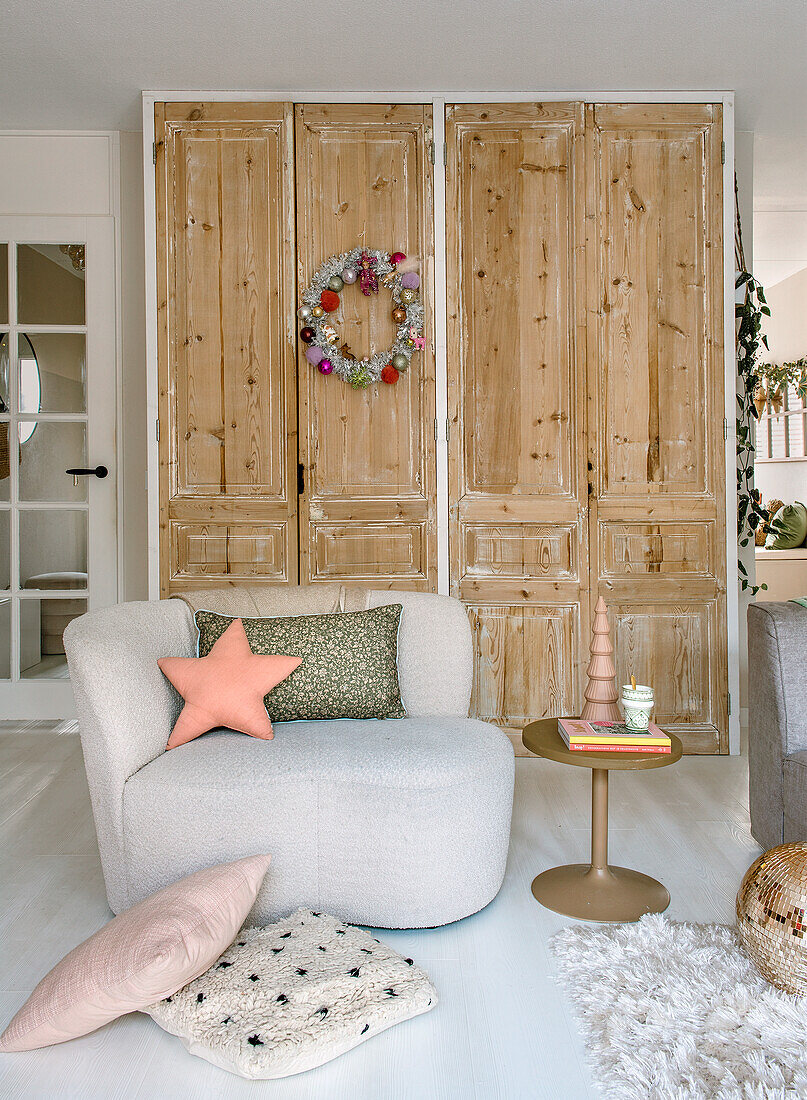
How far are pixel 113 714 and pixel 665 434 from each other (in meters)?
2.54

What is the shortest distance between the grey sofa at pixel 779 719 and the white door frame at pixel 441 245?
48.1 inches

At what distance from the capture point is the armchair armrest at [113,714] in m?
1.99

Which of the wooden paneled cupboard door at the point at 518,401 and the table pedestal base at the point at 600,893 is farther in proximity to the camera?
the wooden paneled cupboard door at the point at 518,401

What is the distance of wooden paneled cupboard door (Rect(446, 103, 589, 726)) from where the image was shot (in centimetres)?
358

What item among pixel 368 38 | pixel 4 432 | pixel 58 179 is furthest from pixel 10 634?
pixel 368 38

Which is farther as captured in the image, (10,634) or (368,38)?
(10,634)

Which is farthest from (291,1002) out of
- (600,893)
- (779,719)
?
(779,719)

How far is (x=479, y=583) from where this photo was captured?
3.60 m

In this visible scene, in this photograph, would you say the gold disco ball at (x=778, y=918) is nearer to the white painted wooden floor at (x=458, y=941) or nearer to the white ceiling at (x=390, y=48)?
the white painted wooden floor at (x=458, y=941)

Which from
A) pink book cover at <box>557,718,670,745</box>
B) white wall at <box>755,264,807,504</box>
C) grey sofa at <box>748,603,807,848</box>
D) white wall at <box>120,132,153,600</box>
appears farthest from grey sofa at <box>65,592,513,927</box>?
white wall at <box>755,264,807,504</box>

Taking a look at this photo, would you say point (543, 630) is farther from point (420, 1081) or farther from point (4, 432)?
point (4, 432)

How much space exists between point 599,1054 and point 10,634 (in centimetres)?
336

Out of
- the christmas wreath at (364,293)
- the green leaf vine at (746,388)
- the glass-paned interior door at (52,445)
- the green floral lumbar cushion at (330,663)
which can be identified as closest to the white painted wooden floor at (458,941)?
the green floral lumbar cushion at (330,663)

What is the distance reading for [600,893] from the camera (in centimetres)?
215
